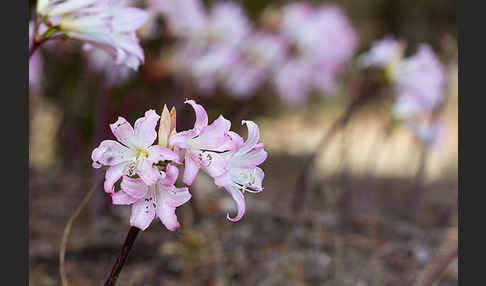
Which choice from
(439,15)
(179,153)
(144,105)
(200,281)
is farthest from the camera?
(439,15)

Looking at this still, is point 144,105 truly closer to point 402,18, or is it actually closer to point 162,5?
point 162,5

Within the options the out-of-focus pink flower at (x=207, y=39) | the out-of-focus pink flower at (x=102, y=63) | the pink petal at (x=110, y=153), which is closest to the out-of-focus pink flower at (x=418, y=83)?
the out-of-focus pink flower at (x=207, y=39)

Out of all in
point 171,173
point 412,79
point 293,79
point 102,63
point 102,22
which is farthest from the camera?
point 293,79

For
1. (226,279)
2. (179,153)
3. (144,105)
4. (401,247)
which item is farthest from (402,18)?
(179,153)

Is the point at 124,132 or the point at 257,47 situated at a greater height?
the point at 257,47

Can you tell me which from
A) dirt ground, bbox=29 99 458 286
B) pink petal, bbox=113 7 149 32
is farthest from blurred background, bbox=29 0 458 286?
pink petal, bbox=113 7 149 32

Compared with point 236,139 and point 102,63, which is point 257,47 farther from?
point 236,139

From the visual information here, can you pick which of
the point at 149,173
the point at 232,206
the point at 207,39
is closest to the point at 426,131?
the point at 232,206
